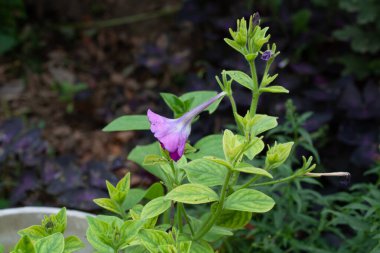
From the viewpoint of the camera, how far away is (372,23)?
2.35m

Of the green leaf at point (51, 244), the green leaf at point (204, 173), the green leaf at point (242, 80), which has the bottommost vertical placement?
the green leaf at point (51, 244)

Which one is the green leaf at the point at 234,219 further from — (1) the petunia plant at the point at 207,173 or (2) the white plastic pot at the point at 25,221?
(2) the white plastic pot at the point at 25,221

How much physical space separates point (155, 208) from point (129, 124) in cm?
21

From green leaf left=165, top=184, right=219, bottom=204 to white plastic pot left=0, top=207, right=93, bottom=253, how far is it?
1.11 feet

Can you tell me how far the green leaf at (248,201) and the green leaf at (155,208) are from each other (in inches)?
3.9

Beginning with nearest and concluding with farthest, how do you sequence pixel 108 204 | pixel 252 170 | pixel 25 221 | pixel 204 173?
pixel 252 170 < pixel 204 173 < pixel 108 204 < pixel 25 221

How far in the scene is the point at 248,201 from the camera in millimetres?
1006

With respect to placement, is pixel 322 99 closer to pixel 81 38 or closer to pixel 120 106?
pixel 120 106

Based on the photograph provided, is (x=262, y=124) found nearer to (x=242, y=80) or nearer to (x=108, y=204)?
(x=242, y=80)

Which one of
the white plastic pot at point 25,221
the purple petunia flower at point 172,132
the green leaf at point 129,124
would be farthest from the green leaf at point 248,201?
the white plastic pot at point 25,221

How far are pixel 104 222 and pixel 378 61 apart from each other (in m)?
1.54

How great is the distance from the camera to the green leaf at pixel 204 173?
40.4 inches

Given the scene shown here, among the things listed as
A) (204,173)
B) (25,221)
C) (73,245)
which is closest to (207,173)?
(204,173)

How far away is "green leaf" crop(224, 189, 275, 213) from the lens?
986 millimetres
